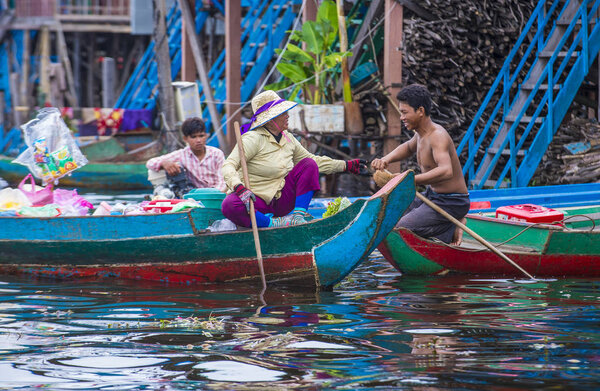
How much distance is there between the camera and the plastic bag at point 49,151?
25.1ft

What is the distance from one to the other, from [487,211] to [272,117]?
277cm

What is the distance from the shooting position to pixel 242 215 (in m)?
6.38

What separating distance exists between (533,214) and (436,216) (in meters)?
0.85

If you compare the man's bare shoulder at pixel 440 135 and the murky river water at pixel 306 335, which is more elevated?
the man's bare shoulder at pixel 440 135

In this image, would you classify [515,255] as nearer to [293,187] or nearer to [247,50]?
[293,187]

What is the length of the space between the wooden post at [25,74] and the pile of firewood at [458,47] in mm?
11781

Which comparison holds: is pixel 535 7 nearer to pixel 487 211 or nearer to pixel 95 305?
pixel 487 211

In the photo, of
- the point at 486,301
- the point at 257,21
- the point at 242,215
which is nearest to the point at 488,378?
the point at 486,301

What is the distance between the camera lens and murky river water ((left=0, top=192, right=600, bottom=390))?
414 centimetres

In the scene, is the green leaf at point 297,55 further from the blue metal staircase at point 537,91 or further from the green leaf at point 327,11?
the blue metal staircase at point 537,91

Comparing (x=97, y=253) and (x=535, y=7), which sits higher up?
(x=535, y=7)

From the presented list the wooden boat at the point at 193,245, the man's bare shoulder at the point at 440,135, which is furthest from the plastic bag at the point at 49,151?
the man's bare shoulder at the point at 440,135

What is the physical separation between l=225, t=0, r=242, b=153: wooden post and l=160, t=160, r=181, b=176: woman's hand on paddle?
4391mm

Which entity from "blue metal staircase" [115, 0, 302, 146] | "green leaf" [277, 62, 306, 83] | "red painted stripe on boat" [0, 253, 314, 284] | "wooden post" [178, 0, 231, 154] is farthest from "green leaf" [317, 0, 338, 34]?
"red painted stripe on boat" [0, 253, 314, 284]
